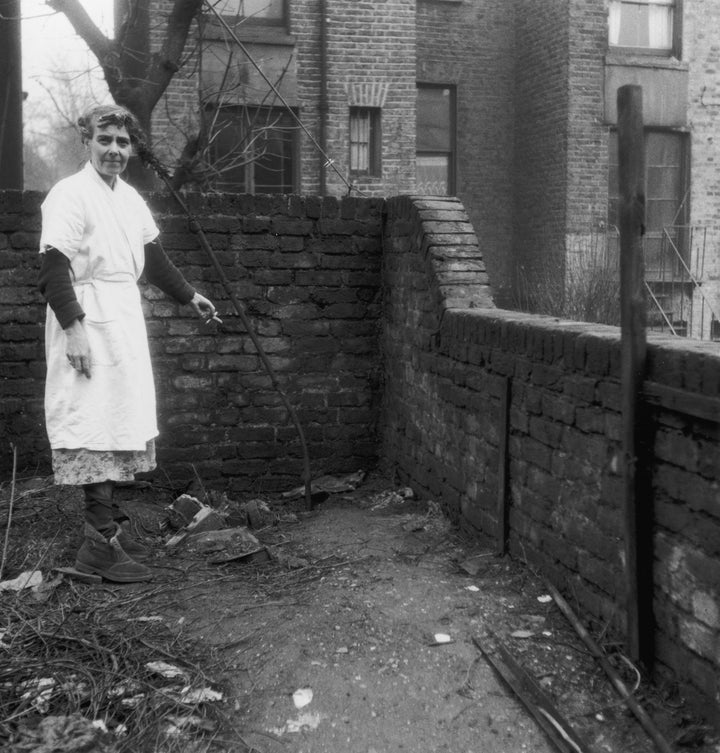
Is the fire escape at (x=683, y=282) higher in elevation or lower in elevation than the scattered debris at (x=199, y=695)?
higher

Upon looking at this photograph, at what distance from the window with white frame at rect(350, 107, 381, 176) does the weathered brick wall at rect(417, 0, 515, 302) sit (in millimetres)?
2344

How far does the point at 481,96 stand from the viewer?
16.5 m

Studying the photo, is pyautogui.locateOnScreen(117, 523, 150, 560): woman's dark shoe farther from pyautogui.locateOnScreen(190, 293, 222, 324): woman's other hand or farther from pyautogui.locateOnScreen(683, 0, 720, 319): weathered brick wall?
pyautogui.locateOnScreen(683, 0, 720, 319): weathered brick wall

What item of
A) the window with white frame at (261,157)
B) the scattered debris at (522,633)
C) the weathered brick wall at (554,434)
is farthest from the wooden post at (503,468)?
the window with white frame at (261,157)

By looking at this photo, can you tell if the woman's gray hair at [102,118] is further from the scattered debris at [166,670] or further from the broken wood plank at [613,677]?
the broken wood plank at [613,677]

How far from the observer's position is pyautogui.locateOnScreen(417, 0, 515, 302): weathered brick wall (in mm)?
16094

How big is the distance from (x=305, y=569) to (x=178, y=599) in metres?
0.70

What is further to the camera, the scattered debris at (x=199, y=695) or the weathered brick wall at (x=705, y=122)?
the weathered brick wall at (x=705, y=122)

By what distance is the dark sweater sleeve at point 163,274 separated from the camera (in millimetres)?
5055

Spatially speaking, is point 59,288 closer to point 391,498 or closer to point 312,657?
point 312,657

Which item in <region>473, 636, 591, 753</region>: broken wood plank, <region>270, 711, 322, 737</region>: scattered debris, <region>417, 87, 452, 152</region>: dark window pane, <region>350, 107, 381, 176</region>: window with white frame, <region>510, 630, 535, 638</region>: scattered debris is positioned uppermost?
<region>417, 87, 452, 152</region>: dark window pane

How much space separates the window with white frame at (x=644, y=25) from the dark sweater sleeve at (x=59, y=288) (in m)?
13.4

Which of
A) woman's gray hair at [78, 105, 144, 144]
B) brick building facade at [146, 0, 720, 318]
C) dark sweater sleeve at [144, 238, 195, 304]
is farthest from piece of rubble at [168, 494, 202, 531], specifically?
brick building facade at [146, 0, 720, 318]

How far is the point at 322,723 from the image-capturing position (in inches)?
129
